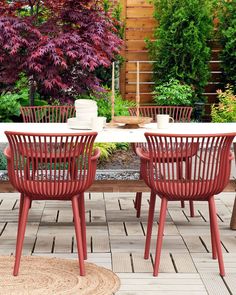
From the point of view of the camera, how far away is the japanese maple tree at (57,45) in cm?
677

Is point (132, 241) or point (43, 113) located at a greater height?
point (43, 113)

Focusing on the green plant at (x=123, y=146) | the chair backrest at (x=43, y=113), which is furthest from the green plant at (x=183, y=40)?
the chair backrest at (x=43, y=113)

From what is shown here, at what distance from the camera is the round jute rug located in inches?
148

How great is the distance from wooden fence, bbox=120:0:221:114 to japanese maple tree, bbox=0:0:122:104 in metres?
1.92

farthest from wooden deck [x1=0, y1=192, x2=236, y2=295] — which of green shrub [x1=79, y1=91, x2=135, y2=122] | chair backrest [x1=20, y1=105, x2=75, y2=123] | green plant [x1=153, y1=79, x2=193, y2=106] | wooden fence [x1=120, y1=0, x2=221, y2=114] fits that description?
wooden fence [x1=120, y1=0, x2=221, y2=114]

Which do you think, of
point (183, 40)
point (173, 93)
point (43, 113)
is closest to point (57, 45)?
point (43, 113)

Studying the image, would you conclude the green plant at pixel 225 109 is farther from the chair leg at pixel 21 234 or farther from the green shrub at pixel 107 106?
the chair leg at pixel 21 234

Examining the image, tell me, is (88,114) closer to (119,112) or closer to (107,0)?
(119,112)

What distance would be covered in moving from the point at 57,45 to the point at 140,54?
2729mm

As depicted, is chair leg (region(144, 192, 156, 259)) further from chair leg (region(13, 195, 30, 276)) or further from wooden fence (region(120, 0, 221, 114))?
wooden fence (region(120, 0, 221, 114))

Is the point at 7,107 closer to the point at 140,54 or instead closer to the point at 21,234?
the point at 140,54

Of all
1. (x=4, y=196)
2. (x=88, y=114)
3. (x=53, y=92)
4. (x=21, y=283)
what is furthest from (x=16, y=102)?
(x=21, y=283)

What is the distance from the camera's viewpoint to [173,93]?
28.1 feet

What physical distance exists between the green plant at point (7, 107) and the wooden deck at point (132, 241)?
2210 millimetres
